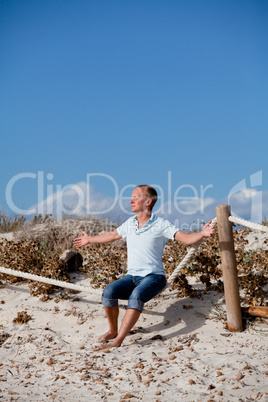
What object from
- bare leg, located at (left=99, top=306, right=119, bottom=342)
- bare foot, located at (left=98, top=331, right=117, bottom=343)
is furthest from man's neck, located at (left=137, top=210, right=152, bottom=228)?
bare foot, located at (left=98, top=331, right=117, bottom=343)

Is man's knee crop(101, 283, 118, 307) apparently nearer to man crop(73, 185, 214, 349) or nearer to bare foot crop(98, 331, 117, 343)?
man crop(73, 185, 214, 349)

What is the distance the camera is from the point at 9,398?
3553mm

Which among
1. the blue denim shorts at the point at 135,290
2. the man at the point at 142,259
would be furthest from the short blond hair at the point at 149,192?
the blue denim shorts at the point at 135,290

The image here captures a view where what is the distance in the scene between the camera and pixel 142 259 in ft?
16.1

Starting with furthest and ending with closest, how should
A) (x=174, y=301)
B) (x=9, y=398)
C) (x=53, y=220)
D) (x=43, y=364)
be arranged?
(x=53, y=220)
(x=174, y=301)
(x=43, y=364)
(x=9, y=398)

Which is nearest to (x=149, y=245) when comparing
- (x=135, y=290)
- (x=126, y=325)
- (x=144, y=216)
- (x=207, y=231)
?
(x=144, y=216)

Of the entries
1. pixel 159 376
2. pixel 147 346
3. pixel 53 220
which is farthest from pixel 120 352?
pixel 53 220

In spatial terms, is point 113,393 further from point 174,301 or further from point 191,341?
point 174,301

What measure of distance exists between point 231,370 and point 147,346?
111 cm

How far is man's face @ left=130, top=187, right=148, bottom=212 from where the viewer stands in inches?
198

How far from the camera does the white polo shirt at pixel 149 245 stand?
16.0 feet

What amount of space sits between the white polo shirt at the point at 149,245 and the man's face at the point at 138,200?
20cm

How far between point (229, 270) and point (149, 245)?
1.02m

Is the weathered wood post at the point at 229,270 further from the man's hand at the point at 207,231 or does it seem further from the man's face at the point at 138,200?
the man's face at the point at 138,200
